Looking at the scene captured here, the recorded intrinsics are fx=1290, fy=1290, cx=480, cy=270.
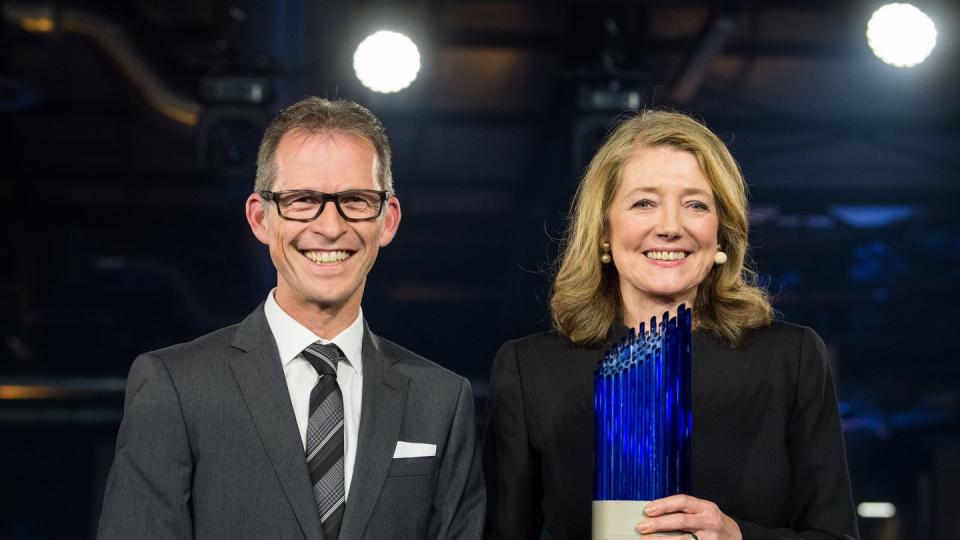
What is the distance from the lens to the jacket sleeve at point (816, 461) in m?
2.01

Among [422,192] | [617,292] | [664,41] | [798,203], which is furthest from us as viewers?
[422,192]

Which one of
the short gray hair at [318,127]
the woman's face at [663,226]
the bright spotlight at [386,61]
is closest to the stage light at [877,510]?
the bright spotlight at [386,61]

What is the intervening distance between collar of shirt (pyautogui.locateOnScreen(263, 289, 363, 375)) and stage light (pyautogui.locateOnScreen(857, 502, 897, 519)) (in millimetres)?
10071

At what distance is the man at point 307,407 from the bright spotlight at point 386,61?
8.04 feet

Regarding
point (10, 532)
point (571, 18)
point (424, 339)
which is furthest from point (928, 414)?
point (10, 532)

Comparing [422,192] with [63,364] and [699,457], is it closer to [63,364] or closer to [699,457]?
[63,364]

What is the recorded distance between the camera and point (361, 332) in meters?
2.04

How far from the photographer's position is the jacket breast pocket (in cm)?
196

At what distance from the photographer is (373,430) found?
1967 millimetres

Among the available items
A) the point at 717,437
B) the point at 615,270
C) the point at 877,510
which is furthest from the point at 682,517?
the point at 877,510

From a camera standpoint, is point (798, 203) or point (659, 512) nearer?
point (659, 512)

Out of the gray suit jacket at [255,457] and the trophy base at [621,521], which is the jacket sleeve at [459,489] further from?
the trophy base at [621,521]

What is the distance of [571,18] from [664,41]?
683mm

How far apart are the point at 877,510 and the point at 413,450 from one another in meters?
10.2
